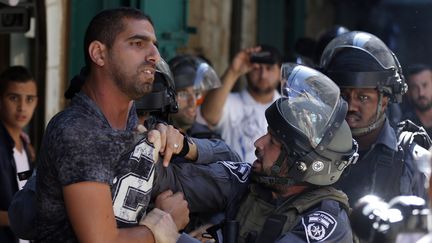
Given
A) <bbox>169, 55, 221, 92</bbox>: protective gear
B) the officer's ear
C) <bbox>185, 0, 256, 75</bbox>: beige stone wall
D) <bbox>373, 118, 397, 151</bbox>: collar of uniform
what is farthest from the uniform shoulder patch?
<bbox>185, 0, 256, 75</bbox>: beige stone wall

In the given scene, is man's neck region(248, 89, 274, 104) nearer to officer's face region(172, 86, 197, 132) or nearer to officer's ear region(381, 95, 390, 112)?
officer's face region(172, 86, 197, 132)

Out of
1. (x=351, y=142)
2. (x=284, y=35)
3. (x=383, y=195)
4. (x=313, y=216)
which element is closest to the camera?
(x=313, y=216)

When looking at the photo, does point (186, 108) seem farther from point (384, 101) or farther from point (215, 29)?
point (215, 29)

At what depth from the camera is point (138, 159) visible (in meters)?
3.79

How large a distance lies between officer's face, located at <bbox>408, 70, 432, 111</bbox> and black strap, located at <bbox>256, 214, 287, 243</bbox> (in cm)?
409

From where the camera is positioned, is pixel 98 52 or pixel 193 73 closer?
pixel 98 52

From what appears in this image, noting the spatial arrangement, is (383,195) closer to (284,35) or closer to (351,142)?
(351,142)

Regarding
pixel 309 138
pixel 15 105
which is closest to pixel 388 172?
pixel 309 138

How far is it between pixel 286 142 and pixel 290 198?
230mm

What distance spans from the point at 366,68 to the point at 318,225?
62.7 inches

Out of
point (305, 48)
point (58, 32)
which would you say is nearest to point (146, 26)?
point (58, 32)

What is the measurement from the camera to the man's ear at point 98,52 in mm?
3854

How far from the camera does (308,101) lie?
4305mm

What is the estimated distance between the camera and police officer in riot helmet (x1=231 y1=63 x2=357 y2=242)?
4039 millimetres
